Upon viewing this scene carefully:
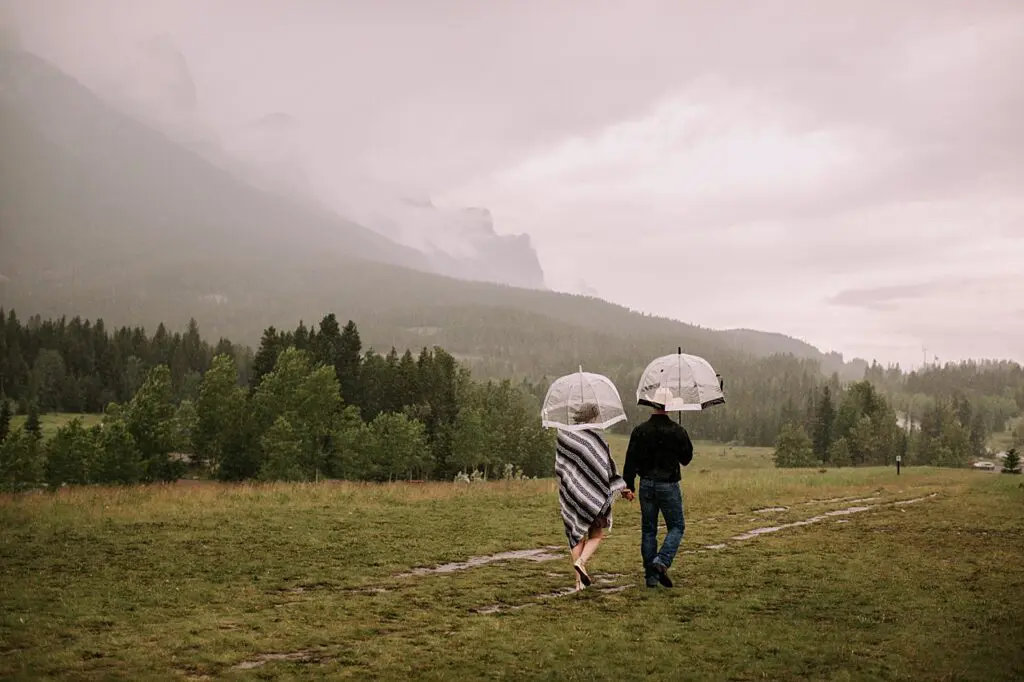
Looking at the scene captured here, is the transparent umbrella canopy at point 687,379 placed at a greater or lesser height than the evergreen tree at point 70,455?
greater

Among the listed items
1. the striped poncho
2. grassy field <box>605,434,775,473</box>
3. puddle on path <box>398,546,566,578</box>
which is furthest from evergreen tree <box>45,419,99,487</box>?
grassy field <box>605,434,775,473</box>

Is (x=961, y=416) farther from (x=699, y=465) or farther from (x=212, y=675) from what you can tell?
(x=212, y=675)

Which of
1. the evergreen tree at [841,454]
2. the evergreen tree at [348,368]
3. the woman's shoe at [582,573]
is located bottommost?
the evergreen tree at [841,454]

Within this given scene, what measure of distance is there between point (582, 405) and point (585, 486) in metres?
1.32

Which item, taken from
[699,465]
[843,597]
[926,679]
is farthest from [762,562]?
[699,465]

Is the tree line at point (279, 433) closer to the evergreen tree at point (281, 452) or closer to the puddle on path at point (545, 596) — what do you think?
the evergreen tree at point (281, 452)

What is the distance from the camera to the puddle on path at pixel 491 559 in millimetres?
14594

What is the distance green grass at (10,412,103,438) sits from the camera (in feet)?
362

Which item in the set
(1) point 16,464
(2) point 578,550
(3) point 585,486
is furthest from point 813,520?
(1) point 16,464

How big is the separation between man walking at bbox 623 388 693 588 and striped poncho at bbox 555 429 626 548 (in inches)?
13.5

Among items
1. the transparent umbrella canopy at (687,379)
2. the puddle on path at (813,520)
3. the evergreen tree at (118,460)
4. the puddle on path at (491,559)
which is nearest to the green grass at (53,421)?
the evergreen tree at (118,460)

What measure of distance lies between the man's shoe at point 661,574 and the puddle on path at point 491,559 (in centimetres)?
363

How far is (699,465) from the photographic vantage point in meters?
125

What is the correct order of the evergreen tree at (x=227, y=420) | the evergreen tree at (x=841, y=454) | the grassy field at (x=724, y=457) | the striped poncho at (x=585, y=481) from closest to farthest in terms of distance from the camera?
the striped poncho at (x=585, y=481)
the evergreen tree at (x=227, y=420)
the evergreen tree at (x=841, y=454)
the grassy field at (x=724, y=457)
